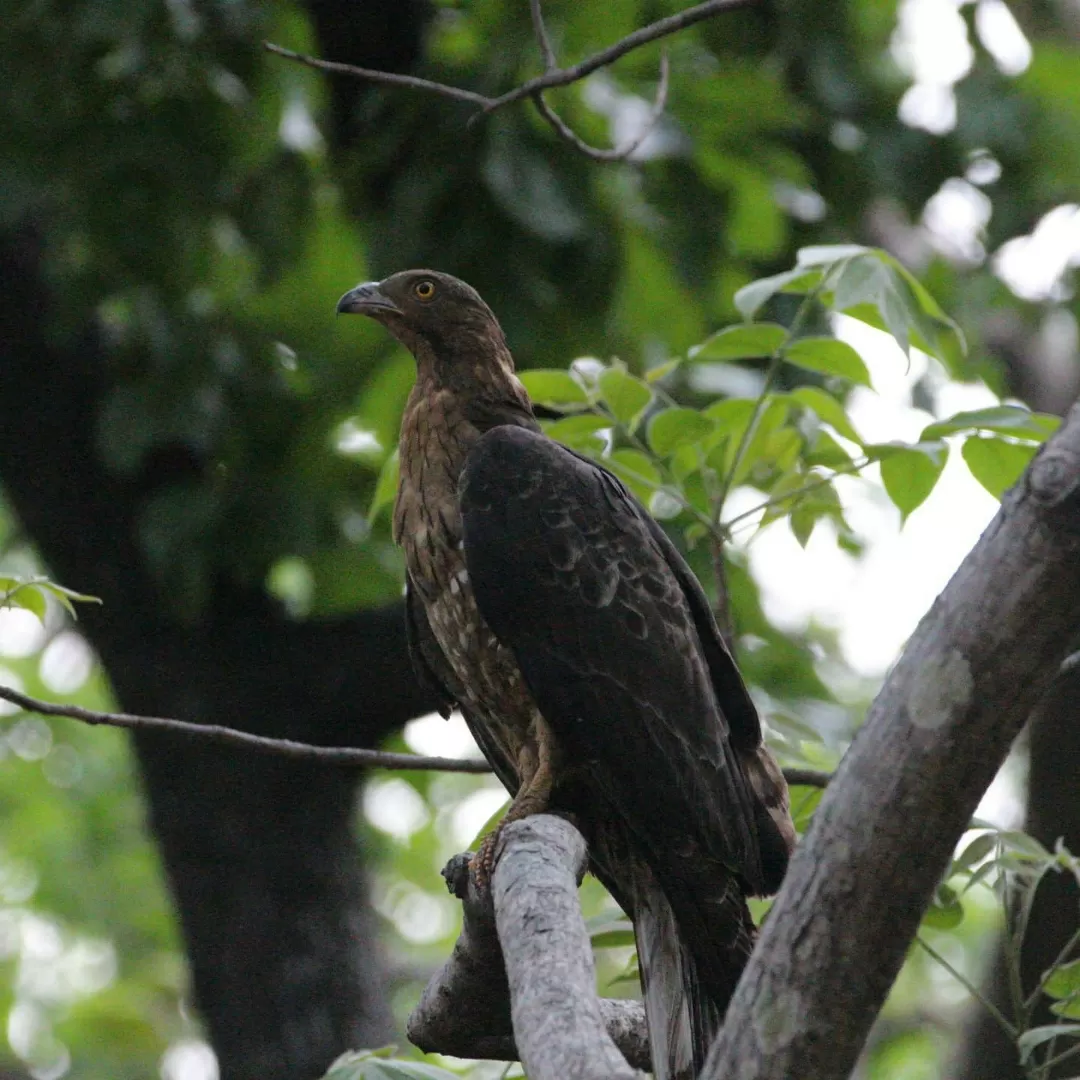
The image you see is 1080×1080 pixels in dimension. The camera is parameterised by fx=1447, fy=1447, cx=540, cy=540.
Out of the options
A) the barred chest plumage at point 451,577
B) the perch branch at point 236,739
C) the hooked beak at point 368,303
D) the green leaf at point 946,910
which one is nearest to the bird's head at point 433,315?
the hooked beak at point 368,303

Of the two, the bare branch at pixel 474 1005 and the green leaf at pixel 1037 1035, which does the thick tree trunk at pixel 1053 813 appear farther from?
the green leaf at pixel 1037 1035

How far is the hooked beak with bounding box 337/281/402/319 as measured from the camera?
12.6ft

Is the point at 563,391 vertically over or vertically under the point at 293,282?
under

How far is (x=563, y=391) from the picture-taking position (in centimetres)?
332

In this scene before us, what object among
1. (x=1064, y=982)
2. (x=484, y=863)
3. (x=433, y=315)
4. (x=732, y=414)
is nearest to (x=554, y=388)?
(x=732, y=414)

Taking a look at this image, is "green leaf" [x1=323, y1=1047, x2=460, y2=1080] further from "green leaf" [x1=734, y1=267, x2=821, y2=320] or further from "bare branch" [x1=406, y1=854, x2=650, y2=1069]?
"green leaf" [x1=734, y1=267, x2=821, y2=320]

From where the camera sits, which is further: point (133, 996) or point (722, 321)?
point (133, 996)

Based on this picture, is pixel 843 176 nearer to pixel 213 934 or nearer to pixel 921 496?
pixel 921 496

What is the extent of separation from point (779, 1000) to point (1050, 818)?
2.74m

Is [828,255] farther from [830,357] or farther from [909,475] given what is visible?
[909,475]

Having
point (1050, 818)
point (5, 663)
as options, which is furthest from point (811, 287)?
point (5, 663)

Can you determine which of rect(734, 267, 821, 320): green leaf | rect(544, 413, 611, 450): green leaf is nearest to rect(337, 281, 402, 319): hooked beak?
rect(544, 413, 611, 450): green leaf

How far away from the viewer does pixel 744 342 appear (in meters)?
3.18

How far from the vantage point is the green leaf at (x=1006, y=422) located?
2953 millimetres
